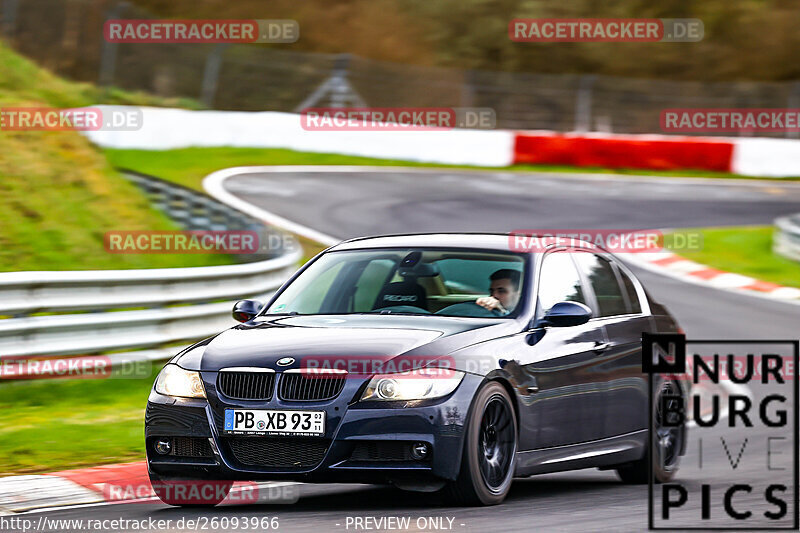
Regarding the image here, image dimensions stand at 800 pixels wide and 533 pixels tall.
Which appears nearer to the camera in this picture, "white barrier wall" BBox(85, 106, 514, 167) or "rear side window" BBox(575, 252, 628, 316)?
"rear side window" BBox(575, 252, 628, 316)

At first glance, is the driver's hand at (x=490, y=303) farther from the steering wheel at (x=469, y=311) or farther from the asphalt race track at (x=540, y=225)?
the asphalt race track at (x=540, y=225)

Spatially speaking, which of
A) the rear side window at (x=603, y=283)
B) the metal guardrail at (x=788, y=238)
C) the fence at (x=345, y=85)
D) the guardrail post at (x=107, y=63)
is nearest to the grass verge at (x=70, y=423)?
the rear side window at (x=603, y=283)

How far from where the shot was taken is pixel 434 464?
22.0ft

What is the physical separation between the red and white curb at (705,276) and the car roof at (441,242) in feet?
38.5

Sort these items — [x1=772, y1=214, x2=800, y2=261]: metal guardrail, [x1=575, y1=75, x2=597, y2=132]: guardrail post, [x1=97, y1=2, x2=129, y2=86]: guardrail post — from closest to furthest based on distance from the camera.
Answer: [x1=772, y1=214, x2=800, y2=261]: metal guardrail → [x1=97, y1=2, x2=129, y2=86]: guardrail post → [x1=575, y1=75, x2=597, y2=132]: guardrail post

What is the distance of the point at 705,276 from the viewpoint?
21078 mm

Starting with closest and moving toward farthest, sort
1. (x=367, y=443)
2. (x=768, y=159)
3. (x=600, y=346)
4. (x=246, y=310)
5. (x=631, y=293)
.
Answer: (x=367, y=443)
(x=246, y=310)
(x=600, y=346)
(x=631, y=293)
(x=768, y=159)

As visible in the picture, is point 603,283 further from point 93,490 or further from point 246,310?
point 93,490

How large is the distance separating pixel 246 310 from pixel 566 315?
1.83 m

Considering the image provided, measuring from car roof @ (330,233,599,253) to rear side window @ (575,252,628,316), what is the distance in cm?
27

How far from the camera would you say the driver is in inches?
308

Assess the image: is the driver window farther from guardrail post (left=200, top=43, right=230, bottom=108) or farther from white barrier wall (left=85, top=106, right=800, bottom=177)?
guardrail post (left=200, top=43, right=230, bottom=108)

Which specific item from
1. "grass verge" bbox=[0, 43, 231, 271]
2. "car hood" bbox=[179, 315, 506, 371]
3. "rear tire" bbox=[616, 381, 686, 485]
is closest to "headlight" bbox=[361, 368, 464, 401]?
"car hood" bbox=[179, 315, 506, 371]

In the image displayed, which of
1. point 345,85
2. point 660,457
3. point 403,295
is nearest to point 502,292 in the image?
point 403,295
